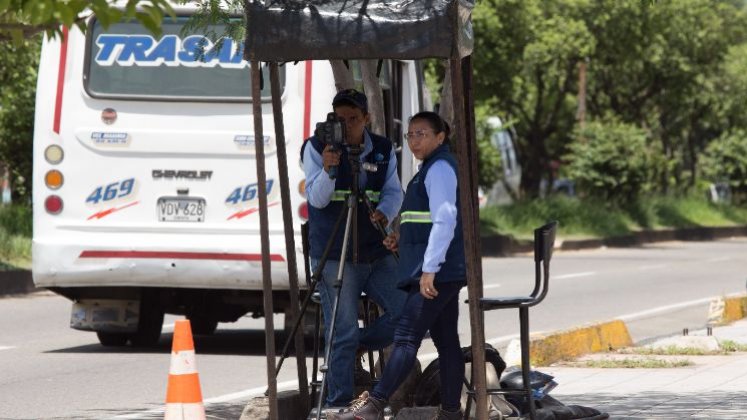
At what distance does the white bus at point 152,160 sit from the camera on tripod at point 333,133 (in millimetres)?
4508

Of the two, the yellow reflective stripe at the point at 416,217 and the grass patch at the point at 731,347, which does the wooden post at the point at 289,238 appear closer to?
the yellow reflective stripe at the point at 416,217

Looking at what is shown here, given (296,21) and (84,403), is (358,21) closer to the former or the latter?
(296,21)

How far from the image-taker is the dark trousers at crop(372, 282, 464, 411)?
7332 mm

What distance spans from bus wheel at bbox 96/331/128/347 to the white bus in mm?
695

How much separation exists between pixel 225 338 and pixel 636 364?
14.2ft

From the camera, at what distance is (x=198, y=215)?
1238 cm

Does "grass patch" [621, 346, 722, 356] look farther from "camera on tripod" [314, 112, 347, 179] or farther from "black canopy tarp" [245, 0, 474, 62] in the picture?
"black canopy tarp" [245, 0, 474, 62]

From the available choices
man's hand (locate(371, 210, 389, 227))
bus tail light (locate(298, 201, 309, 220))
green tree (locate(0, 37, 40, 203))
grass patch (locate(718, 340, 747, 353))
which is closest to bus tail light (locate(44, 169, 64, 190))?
bus tail light (locate(298, 201, 309, 220))

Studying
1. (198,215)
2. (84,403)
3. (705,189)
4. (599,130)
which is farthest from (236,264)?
(705,189)

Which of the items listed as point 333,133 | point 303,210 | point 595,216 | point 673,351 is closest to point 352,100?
point 333,133

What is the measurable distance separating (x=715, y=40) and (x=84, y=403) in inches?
1289

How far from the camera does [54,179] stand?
12289 millimetres

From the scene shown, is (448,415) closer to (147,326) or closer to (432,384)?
(432,384)

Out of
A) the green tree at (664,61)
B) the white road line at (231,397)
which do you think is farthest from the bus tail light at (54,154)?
the green tree at (664,61)
